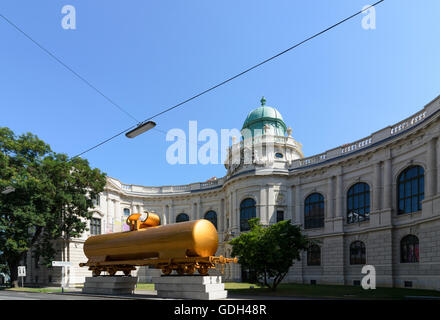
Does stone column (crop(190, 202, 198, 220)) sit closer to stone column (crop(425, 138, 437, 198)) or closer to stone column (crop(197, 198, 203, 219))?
stone column (crop(197, 198, 203, 219))

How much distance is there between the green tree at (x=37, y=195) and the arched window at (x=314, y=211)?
24188 millimetres

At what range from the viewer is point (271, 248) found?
26.7m

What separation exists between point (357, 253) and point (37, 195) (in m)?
32.2

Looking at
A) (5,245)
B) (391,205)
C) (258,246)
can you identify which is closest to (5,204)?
(5,245)

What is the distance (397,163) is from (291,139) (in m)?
18.2

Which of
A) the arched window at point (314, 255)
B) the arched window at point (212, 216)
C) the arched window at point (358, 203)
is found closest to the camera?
the arched window at point (358, 203)

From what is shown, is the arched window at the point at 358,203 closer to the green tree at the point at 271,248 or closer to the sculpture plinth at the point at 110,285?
the green tree at the point at 271,248

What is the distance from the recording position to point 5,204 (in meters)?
34.8

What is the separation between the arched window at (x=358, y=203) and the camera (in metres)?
36.8

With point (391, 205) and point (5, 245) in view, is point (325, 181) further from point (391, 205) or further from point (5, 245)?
point (5, 245)

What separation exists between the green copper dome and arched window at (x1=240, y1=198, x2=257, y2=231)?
11229 millimetres

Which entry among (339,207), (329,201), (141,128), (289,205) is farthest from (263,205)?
(141,128)

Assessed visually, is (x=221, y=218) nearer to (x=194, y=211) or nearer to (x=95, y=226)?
(x=194, y=211)

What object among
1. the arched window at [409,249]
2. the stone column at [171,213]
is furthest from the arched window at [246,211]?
the arched window at [409,249]
